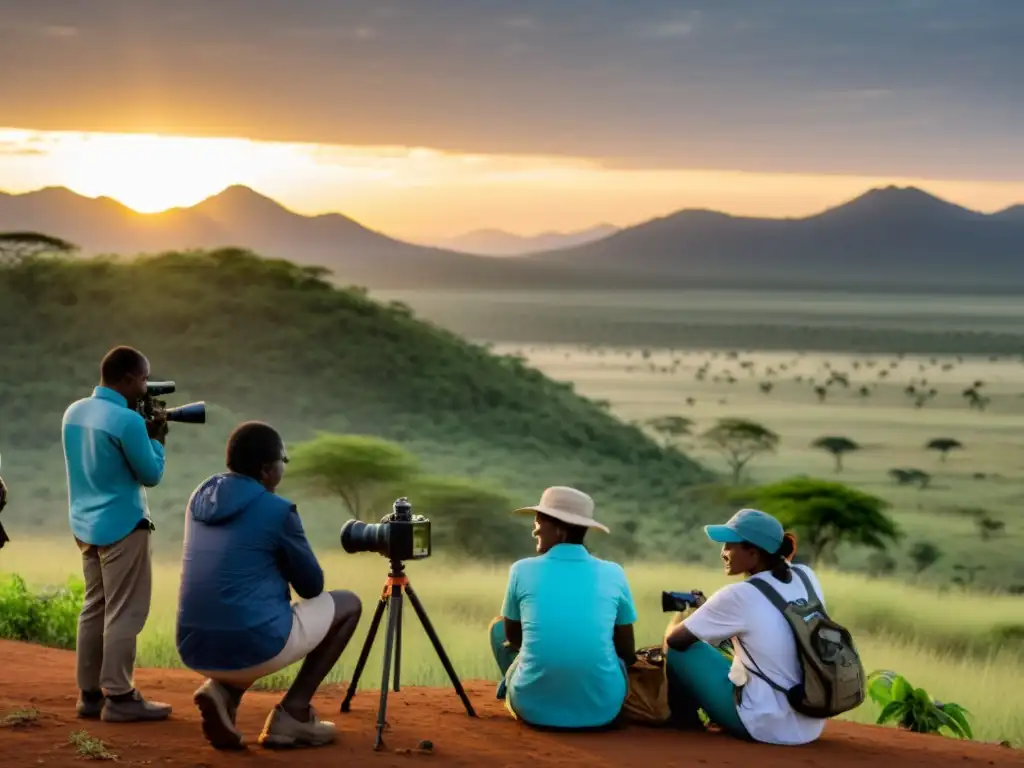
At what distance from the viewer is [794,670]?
23.8 ft

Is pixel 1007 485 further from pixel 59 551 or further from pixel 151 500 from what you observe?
pixel 59 551

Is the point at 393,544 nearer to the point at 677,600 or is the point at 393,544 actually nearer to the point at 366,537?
the point at 366,537

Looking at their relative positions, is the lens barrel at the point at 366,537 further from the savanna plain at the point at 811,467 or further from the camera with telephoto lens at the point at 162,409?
the savanna plain at the point at 811,467

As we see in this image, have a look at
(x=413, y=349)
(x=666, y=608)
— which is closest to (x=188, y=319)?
(x=413, y=349)

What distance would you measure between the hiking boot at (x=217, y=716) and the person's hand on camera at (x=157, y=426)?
127cm

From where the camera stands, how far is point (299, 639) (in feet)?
22.5

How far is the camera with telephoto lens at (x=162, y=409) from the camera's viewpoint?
746 centimetres

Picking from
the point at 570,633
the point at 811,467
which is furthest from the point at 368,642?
the point at 811,467

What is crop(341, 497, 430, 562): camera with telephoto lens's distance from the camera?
7.35 m

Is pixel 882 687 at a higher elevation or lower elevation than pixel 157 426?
lower

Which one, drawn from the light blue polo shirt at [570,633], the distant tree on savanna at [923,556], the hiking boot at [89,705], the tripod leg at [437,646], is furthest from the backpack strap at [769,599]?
the distant tree on savanna at [923,556]

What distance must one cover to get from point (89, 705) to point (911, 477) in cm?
5421

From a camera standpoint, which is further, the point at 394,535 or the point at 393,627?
the point at 393,627

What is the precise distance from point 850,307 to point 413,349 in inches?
3674
